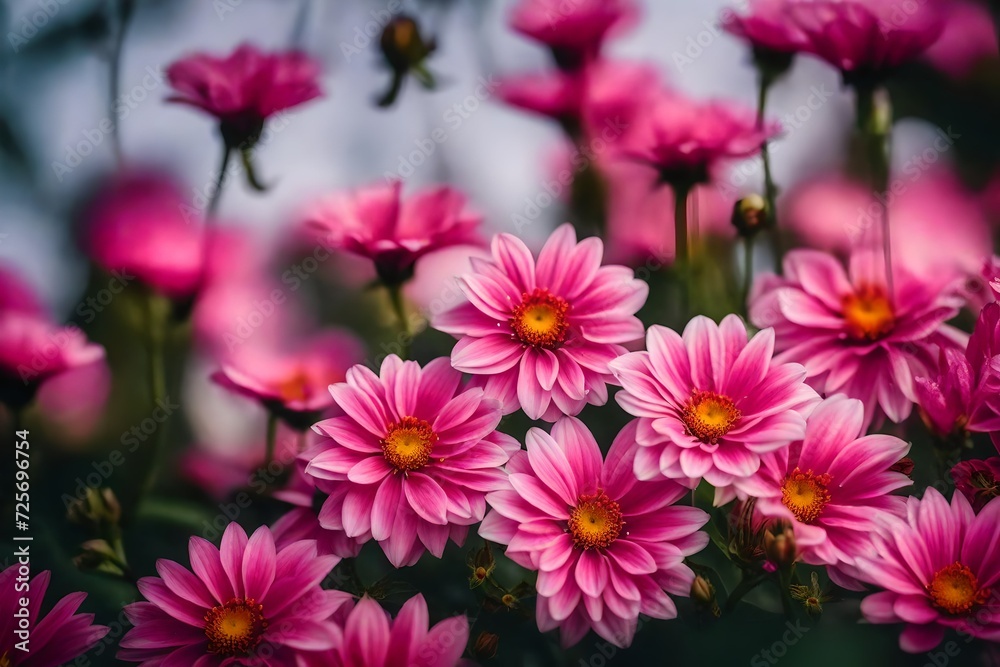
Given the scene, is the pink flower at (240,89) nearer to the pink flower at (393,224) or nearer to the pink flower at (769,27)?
the pink flower at (393,224)

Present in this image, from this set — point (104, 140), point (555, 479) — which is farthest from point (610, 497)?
point (104, 140)

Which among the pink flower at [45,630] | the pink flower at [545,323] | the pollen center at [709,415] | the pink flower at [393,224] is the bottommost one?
the pink flower at [45,630]

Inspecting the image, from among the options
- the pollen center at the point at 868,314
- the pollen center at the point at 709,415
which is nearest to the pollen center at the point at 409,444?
the pollen center at the point at 709,415

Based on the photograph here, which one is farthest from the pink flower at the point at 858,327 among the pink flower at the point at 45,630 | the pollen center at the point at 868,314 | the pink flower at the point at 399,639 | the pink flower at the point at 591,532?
the pink flower at the point at 45,630

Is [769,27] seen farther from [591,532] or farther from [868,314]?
[591,532]

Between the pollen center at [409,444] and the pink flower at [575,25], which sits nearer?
the pollen center at [409,444]

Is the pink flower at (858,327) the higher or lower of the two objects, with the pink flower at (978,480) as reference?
higher
